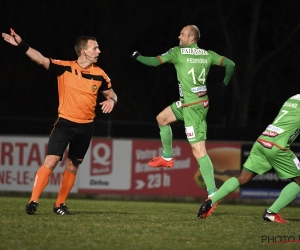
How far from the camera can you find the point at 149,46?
27.6 metres

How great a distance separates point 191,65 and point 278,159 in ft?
6.08

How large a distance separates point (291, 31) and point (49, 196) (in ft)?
35.1

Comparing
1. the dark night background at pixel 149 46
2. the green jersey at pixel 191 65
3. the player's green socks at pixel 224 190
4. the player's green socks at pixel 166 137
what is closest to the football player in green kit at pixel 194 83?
the green jersey at pixel 191 65

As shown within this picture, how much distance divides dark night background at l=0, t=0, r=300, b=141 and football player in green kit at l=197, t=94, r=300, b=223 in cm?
1396

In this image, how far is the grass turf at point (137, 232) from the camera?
26.5 ft

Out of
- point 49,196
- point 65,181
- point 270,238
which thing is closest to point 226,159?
point 49,196

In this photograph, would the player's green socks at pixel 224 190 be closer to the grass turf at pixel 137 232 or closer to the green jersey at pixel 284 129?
the grass turf at pixel 137 232

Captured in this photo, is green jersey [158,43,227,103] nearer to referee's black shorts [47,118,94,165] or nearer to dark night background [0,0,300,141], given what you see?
referee's black shorts [47,118,94,165]

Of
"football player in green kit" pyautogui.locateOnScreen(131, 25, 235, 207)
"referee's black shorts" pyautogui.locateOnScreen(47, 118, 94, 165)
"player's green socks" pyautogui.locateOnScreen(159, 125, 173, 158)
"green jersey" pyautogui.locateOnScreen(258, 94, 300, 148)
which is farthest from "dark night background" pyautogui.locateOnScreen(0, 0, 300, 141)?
"green jersey" pyautogui.locateOnScreen(258, 94, 300, 148)

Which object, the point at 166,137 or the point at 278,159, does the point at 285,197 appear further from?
the point at 166,137

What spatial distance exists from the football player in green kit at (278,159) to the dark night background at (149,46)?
45.8 feet

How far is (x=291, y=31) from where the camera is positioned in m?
26.7

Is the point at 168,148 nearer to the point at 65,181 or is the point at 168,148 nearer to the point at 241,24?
the point at 65,181

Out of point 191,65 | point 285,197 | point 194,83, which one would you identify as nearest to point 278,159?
point 285,197
